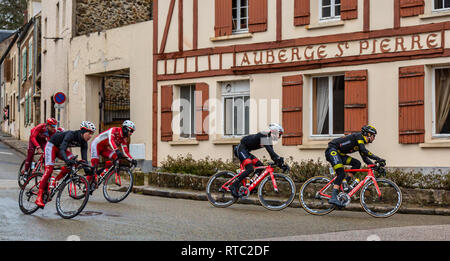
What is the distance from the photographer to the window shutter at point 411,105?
16.2 meters

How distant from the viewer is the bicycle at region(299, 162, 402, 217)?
39.8 ft

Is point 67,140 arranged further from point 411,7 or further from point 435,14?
point 435,14

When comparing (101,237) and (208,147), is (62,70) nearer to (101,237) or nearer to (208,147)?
(208,147)

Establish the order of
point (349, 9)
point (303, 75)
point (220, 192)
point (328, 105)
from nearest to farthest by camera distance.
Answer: point (220, 192), point (349, 9), point (328, 105), point (303, 75)

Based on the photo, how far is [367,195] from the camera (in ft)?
40.3

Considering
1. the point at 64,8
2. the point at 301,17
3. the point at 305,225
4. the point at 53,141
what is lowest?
the point at 305,225

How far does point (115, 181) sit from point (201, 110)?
6.55 meters

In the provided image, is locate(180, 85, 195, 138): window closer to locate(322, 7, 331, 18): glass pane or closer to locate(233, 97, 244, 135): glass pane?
locate(233, 97, 244, 135): glass pane

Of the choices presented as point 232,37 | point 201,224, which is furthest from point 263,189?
point 232,37

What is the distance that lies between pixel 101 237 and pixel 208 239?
56.6 inches

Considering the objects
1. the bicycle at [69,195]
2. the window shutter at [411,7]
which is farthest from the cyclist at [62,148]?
the window shutter at [411,7]

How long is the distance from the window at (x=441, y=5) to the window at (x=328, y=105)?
2915 mm

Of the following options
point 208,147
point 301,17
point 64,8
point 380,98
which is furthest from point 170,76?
point 64,8

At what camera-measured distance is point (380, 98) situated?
1698 centimetres
